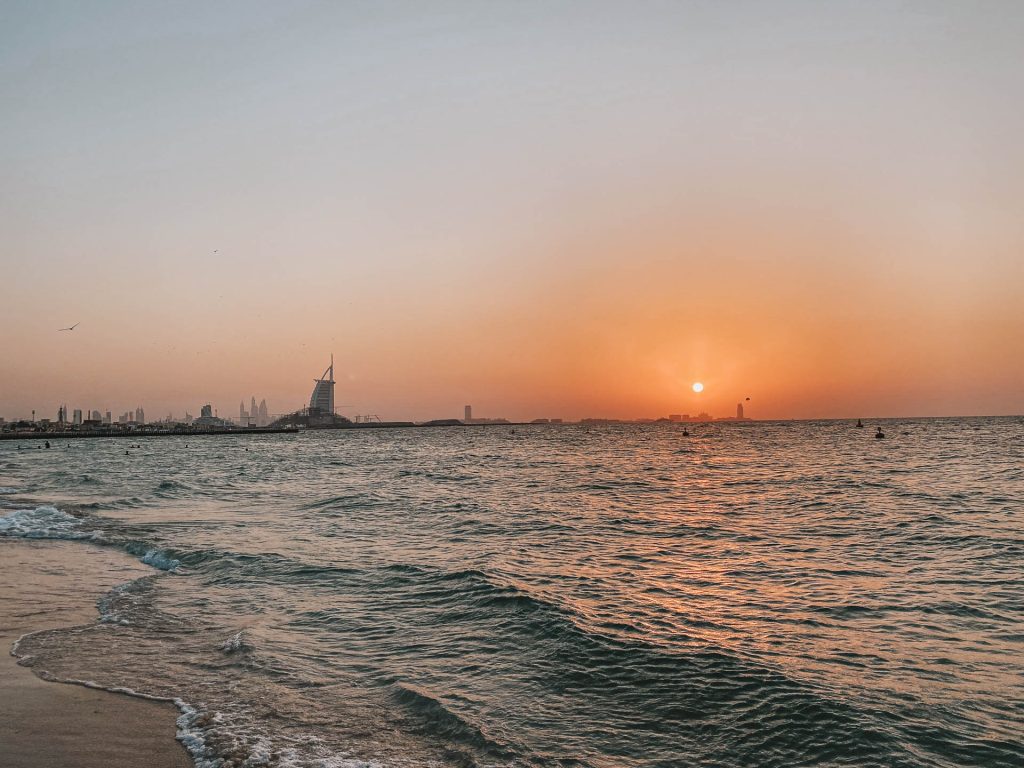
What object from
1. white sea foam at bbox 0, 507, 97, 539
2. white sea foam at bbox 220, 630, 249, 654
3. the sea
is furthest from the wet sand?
white sea foam at bbox 0, 507, 97, 539

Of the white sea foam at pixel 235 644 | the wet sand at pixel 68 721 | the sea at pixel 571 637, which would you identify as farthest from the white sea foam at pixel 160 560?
the white sea foam at pixel 235 644

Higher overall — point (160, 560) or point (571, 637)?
point (571, 637)

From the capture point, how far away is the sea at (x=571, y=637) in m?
8.46

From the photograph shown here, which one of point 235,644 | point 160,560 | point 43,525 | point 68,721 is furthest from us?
point 43,525

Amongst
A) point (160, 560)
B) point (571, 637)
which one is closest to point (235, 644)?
point (571, 637)

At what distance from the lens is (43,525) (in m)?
27.0

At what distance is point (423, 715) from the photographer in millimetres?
9227

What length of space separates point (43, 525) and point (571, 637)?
24.0m

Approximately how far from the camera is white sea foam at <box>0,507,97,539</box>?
25078 millimetres

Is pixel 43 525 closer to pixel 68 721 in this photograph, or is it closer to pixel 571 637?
pixel 68 721

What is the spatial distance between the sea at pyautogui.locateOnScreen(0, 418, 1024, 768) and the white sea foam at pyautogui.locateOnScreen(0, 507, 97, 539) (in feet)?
0.57

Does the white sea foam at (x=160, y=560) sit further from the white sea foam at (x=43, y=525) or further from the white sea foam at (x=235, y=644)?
the white sea foam at (x=235, y=644)

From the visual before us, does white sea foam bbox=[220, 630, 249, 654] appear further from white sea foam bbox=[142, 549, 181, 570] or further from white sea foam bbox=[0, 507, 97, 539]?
white sea foam bbox=[0, 507, 97, 539]

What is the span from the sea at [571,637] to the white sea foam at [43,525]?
17 centimetres
